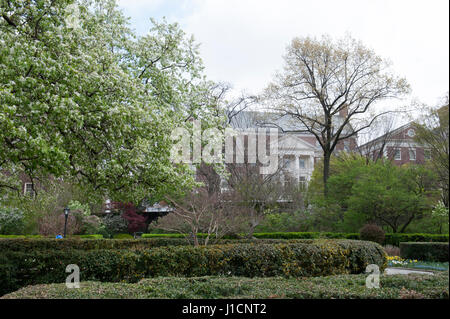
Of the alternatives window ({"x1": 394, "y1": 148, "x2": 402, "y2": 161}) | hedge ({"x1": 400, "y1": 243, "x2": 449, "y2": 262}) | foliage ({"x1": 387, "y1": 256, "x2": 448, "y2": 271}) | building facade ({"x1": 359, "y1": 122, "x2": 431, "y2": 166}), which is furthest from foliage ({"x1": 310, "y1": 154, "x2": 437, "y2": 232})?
window ({"x1": 394, "y1": 148, "x2": 402, "y2": 161})

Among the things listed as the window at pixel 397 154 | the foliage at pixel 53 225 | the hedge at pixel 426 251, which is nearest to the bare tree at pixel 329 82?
the hedge at pixel 426 251

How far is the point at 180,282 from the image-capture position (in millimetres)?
6160

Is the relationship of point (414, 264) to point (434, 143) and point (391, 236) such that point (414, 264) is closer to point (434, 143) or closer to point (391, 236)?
point (391, 236)

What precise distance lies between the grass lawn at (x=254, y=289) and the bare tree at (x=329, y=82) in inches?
728

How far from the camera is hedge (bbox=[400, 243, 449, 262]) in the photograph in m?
14.9

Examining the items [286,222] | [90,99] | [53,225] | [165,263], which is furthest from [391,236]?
[53,225]

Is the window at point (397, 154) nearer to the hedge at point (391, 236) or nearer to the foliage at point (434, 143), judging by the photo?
the foliage at point (434, 143)

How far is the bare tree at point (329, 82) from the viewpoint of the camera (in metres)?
23.5

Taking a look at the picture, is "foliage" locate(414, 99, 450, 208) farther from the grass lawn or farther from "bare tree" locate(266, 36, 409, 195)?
the grass lawn

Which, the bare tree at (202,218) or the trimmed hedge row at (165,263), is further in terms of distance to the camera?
the bare tree at (202,218)

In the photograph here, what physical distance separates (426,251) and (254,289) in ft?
40.9

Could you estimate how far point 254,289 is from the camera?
18.2 ft

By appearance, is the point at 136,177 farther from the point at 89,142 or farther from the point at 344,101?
the point at 344,101

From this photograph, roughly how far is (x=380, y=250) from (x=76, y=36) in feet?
29.5
